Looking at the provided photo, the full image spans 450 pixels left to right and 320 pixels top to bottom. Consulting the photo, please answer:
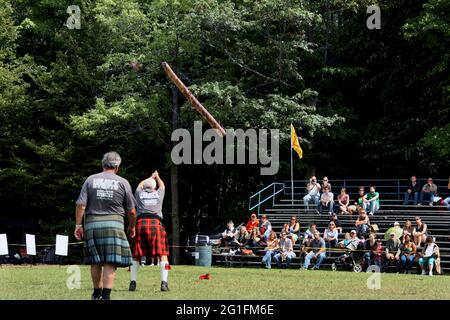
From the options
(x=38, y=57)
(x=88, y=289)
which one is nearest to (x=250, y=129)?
(x=38, y=57)

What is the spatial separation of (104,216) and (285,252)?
13.3 m

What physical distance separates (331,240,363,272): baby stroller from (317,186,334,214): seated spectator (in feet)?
10.2

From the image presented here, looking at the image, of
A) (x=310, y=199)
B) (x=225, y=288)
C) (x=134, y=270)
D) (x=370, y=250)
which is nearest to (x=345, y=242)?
(x=370, y=250)

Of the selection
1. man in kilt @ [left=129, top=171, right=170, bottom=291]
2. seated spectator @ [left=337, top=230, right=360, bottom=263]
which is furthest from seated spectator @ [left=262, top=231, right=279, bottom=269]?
man in kilt @ [left=129, top=171, right=170, bottom=291]

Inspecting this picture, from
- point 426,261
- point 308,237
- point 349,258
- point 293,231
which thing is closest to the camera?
point 426,261

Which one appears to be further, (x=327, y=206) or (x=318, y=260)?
(x=327, y=206)

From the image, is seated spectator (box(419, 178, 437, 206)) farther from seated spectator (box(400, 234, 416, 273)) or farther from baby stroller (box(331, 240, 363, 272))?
seated spectator (box(400, 234, 416, 273))

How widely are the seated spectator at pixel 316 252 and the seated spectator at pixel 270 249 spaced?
878 mm

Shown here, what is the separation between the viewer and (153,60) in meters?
29.6

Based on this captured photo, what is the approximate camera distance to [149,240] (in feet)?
41.6

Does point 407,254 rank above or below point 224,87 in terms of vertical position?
below

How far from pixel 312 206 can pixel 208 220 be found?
8.89m

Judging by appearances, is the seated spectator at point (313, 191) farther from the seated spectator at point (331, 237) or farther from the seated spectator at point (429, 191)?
the seated spectator at point (331, 237)

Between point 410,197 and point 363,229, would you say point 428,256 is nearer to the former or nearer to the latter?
point 363,229
